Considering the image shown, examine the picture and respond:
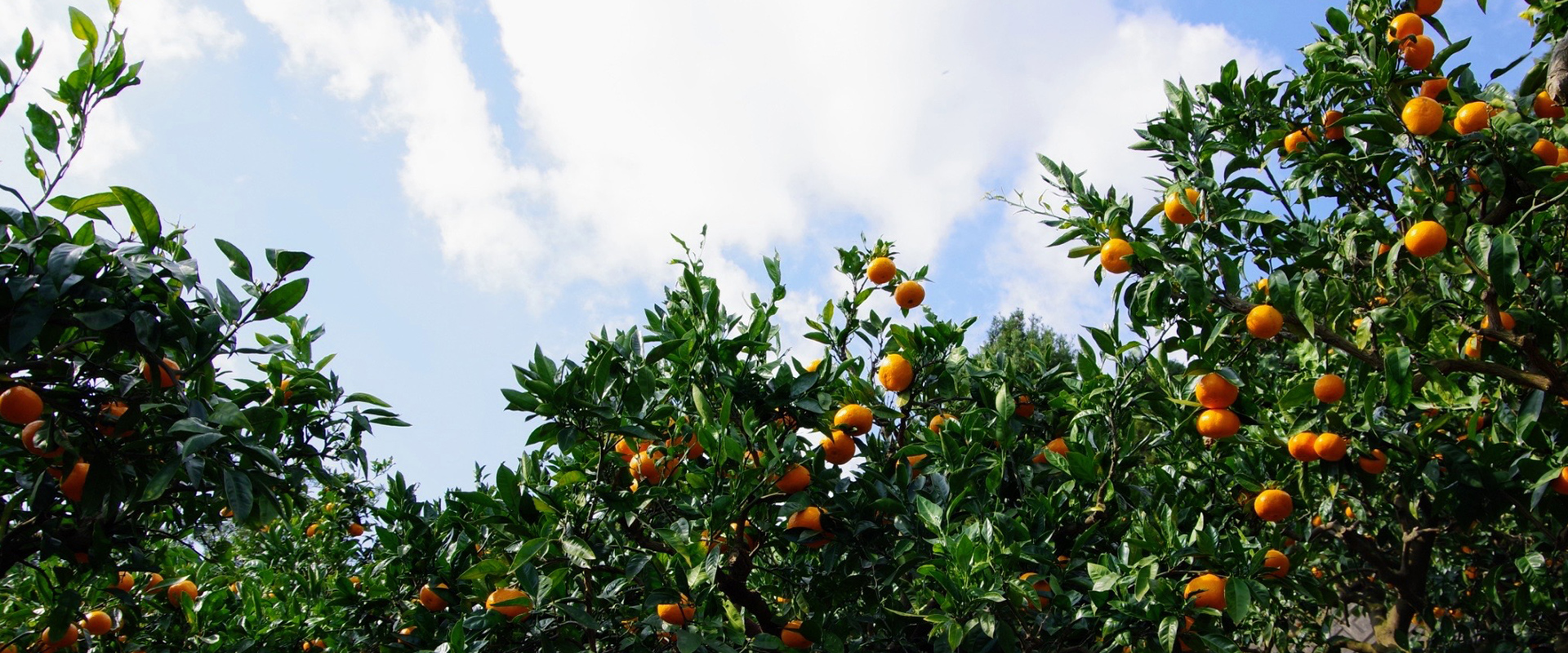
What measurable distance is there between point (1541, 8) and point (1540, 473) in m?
1.64

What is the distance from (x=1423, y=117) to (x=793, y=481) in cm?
169

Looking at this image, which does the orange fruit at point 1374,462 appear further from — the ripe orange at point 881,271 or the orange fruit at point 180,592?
the orange fruit at point 180,592

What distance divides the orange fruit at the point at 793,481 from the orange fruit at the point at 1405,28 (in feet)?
7.03

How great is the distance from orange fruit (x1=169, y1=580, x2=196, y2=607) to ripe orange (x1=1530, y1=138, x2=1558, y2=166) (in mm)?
3870

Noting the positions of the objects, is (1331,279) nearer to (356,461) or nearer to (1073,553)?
(1073,553)

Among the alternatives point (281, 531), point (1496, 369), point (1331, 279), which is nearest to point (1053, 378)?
point (1331, 279)

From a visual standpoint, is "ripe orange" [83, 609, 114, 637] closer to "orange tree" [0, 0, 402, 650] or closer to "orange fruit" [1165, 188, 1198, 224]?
"orange tree" [0, 0, 402, 650]

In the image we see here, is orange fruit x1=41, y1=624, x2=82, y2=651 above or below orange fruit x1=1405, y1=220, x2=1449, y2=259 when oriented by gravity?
below

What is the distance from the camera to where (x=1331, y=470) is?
233 cm

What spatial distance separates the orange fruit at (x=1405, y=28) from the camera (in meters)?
2.67

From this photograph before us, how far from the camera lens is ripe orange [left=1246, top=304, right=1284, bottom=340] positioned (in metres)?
2.02

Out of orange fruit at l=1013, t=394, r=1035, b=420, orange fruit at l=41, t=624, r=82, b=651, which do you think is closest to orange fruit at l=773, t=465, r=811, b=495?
orange fruit at l=1013, t=394, r=1035, b=420

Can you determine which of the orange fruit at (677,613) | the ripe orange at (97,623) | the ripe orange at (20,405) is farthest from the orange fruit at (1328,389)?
Result: the ripe orange at (97,623)

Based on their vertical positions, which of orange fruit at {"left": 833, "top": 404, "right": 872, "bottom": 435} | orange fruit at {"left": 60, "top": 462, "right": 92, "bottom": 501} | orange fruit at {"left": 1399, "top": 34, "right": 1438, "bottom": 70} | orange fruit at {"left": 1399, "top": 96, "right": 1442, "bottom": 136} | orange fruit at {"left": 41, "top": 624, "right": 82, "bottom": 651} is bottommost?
orange fruit at {"left": 41, "top": 624, "right": 82, "bottom": 651}
